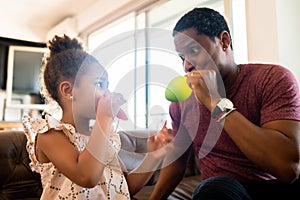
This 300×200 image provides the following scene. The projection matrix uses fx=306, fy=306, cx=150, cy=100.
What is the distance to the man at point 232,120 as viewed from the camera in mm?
757

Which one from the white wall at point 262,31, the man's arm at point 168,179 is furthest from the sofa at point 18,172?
the white wall at point 262,31

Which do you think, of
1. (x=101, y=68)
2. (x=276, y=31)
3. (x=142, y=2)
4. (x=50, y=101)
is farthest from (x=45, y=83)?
(x=142, y=2)

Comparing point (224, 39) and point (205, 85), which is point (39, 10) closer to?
point (224, 39)

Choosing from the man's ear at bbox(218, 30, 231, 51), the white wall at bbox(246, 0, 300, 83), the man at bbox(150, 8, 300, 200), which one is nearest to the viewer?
the man at bbox(150, 8, 300, 200)

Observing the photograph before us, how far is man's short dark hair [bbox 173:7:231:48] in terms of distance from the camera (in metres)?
0.95

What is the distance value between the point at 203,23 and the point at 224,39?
10cm

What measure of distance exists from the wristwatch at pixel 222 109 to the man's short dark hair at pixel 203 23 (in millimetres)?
246

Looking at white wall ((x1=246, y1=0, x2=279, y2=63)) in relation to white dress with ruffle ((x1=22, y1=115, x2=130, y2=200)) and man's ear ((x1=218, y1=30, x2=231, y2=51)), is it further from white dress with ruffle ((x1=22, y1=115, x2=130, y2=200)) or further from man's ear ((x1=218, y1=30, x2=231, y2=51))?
white dress with ruffle ((x1=22, y1=115, x2=130, y2=200))

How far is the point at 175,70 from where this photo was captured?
837 mm

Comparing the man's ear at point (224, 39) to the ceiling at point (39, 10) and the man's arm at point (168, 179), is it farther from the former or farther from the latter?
the ceiling at point (39, 10)

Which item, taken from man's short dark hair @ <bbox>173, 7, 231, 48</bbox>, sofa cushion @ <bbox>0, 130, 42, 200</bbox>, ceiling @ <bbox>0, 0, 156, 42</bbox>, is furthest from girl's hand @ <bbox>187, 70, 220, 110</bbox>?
ceiling @ <bbox>0, 0, 156, 42</bbox>

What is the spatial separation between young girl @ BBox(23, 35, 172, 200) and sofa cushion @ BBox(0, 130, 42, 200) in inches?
18.3

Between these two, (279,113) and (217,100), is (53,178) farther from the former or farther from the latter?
(279,113)

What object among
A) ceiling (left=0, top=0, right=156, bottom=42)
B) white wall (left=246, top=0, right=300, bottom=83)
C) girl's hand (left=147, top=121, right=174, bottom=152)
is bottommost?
girl's hand (left=147, top=121, right=174, bottom=152)
